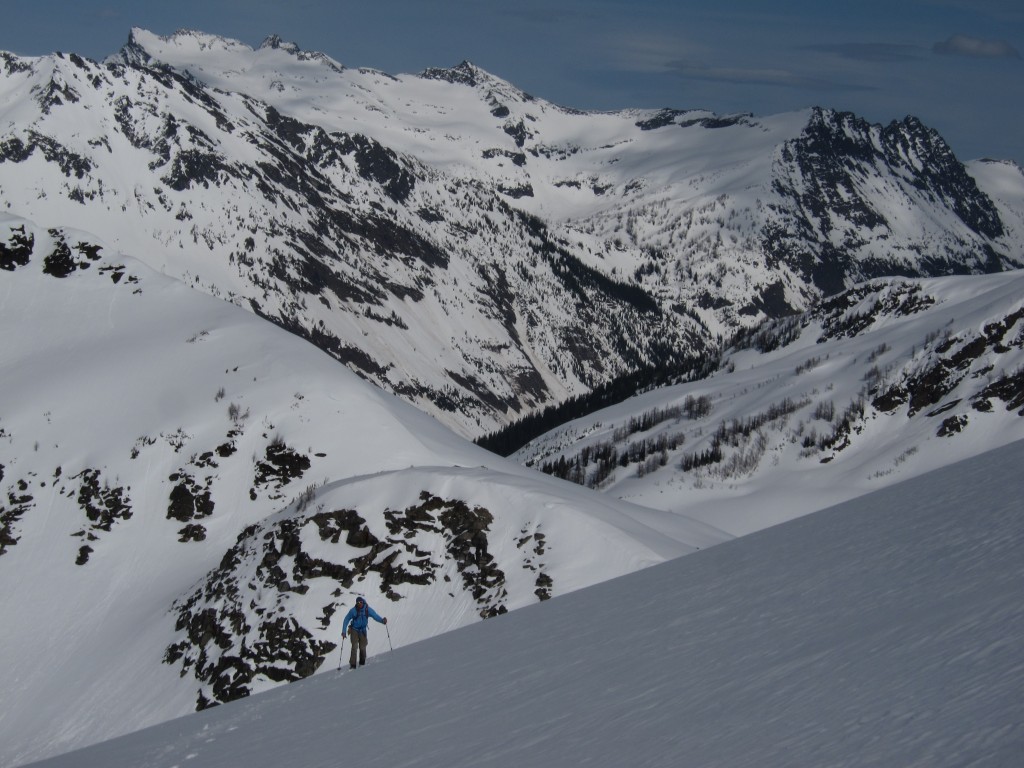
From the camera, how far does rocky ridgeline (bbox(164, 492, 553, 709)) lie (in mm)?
53625

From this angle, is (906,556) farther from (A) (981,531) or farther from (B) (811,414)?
(B) (811,414)

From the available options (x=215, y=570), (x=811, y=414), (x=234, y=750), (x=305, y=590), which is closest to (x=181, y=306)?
(x=215, y=570)

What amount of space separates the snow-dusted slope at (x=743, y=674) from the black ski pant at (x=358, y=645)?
611cm

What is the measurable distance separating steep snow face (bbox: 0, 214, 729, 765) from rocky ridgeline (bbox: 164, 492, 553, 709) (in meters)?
0.11

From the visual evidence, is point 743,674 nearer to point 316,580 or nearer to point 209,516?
point 316,580

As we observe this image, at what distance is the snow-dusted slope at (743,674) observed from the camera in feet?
33.4

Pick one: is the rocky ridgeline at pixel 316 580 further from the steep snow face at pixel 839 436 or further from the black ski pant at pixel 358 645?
the steep snow face at pixel 839 436

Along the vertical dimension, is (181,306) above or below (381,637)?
above

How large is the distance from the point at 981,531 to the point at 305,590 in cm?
4261

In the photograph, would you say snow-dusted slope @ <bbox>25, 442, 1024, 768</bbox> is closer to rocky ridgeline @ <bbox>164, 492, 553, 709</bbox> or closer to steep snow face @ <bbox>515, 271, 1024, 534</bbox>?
rocky ridgeline @ <bbox>164, 492, 553, 709</bbox>

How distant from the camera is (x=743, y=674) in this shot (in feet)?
43.4

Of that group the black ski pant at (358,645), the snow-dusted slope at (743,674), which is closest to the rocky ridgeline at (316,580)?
the black ski pant at (358,645)

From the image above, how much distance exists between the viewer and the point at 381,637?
176 ft

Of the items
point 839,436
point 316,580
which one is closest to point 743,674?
point 316,580
